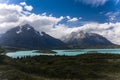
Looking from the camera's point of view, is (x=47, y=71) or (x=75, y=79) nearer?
(x=75, y=79)

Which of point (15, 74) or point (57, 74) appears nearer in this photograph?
point (15, 74)

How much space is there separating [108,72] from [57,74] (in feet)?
57.6

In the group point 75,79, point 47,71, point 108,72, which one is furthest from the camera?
point 108,72

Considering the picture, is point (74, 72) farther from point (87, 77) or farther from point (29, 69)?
point (29, 69)

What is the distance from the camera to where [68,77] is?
178 ft

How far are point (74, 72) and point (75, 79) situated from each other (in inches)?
249

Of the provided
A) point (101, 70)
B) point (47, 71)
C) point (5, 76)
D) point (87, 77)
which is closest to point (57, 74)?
point (47, 71)

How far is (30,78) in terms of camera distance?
46375mm

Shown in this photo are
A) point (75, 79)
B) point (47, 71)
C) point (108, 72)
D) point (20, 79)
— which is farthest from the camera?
point (108, 72)

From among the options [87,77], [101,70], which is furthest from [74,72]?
[101,70]

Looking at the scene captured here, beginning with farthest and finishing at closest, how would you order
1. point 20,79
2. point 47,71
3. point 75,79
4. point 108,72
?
point 108,72, point 47,71, point 75,79, point 20,79

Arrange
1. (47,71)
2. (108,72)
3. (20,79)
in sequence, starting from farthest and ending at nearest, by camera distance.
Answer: (108,72) < (47,71) < (20,79)

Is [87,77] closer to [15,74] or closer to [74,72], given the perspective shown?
[74,72]

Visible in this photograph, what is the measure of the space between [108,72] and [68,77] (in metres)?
16.7
